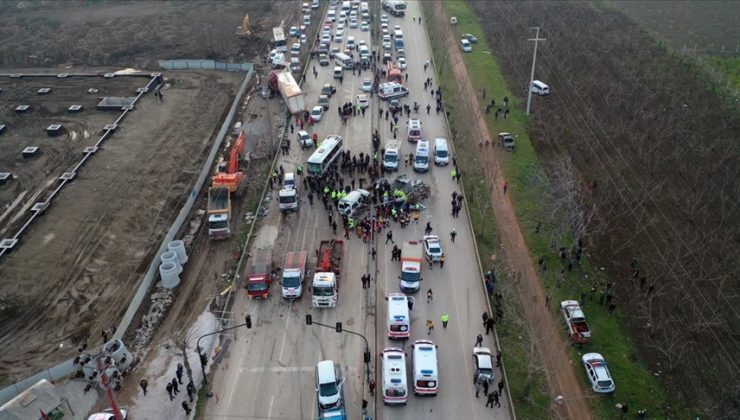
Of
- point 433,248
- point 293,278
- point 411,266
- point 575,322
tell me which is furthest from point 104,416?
point 575,322

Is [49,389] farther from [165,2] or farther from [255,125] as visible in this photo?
[165,2]

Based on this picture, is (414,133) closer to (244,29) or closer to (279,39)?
(279,39)

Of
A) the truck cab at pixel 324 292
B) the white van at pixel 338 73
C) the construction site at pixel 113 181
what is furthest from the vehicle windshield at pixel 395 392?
the white van at pixel 338 73

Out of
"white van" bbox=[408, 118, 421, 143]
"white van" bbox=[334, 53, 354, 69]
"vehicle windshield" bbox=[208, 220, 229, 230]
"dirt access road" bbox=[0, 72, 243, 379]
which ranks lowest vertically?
"dirt access road" bbox=[0, 72, 243, 379]

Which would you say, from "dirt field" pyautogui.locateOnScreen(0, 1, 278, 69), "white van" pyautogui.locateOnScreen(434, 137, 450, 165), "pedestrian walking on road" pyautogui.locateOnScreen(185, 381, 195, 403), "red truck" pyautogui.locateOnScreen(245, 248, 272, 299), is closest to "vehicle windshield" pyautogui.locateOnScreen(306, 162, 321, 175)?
"white van" pyautogui.locateOnScreen(434, 137, 450, 165)

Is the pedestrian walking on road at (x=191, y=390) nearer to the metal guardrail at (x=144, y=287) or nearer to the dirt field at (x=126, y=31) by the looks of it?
the metal guardrail at (x=144, y=287)

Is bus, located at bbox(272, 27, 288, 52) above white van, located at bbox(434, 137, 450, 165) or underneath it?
above

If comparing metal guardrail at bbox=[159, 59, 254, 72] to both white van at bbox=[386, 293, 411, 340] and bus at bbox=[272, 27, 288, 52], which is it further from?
white van at bbox=[386, 293, 411, 340]
